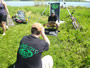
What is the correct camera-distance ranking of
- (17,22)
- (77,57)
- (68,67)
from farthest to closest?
(17,22), (77,57), (68,67)

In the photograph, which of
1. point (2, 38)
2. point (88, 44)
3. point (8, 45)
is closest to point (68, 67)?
point (88, 44)

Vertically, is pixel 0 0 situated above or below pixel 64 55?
above

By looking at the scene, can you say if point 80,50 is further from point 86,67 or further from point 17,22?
point 17,22

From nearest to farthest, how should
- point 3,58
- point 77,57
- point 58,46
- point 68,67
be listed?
point 68,67 → point 3,58 → point 77,57 → point 58,46

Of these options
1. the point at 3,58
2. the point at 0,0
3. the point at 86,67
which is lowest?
the point at 86,67

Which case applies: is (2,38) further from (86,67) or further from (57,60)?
(86,67)

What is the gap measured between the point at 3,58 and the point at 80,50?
9.65ft

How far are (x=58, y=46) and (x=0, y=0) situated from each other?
10.8 feet

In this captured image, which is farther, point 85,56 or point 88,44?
point 88,44

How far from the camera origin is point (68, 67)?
130 inches

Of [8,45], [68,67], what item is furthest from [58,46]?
[8,45]

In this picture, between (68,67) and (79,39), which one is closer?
(68,67)

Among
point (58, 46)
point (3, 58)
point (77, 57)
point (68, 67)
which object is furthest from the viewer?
point (58, 46)

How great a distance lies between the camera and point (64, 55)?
3.91 meters
